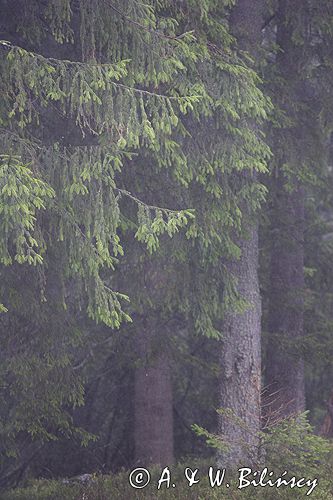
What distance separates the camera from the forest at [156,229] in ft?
26.5

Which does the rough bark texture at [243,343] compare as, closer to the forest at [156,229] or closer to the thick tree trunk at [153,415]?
the forest at [156,229]

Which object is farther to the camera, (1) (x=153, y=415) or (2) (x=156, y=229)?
(1) (x=153, y=415)

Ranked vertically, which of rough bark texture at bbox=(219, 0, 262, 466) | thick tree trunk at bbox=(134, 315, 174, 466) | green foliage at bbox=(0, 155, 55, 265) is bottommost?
thick tree trunk at bbox=(134, 315, 174, 466)

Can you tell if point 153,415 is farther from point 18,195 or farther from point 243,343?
point 18,195

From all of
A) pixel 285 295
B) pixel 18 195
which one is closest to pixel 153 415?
pixel 285 295

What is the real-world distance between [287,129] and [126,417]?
6.52 metres

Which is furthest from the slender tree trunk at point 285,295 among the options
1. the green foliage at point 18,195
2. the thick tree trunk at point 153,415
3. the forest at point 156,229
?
the green foliage at point 18,195

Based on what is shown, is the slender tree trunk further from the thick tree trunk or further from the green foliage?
the green foliage

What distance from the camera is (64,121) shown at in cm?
967

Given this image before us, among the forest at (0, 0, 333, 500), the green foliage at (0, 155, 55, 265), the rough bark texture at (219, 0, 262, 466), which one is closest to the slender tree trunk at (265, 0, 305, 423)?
the forest at (0, 0, 333, 500)

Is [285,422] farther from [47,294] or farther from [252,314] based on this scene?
[47,294]

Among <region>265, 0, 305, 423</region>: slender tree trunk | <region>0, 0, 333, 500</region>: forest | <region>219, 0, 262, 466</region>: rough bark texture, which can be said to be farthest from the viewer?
<region>265, 0, 305, 423</region>: slender tree trunk

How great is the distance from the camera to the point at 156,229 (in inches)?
308

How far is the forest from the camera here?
318 inches
